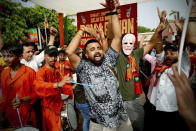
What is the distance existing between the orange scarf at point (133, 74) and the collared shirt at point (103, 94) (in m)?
0.77

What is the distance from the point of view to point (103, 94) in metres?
1.57

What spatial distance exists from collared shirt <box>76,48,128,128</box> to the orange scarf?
0.77 metres

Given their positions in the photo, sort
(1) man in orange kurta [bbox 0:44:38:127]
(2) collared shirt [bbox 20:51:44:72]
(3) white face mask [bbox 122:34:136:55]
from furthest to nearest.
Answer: (2) collared shirt [bbox 20:51:44:72] < (3) white face mask [bbox 122:34:136:55] < (1) man in orange kurta [bbox 0:44:38:127]

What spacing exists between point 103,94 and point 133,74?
1.13 metres

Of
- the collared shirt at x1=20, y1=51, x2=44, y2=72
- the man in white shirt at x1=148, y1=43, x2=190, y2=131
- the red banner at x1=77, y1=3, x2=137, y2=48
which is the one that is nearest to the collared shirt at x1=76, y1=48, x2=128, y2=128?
the man in white shirt at x1=148, y1=43, x2=190, y2=131

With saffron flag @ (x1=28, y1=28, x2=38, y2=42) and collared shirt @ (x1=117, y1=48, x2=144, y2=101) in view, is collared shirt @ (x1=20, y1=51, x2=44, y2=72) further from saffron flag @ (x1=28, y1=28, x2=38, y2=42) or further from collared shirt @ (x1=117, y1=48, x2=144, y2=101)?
saffron flag @ (x1=28, y1=28, x2=38, y2=42)

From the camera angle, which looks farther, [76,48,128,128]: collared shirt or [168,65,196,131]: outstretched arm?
[76,48,128,128]: collared shirt

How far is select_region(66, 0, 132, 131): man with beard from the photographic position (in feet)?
5.16

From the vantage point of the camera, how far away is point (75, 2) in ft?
11.7

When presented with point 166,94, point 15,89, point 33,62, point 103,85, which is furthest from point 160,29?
point 33,62

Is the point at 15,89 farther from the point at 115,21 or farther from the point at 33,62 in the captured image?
the point at 115,21

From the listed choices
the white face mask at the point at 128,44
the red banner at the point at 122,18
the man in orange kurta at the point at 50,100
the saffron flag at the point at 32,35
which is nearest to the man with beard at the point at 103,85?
the man in orange kurta at the point at 50,100

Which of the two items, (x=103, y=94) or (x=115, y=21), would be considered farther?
(x=115, y=21)

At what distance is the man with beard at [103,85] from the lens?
1572mm
